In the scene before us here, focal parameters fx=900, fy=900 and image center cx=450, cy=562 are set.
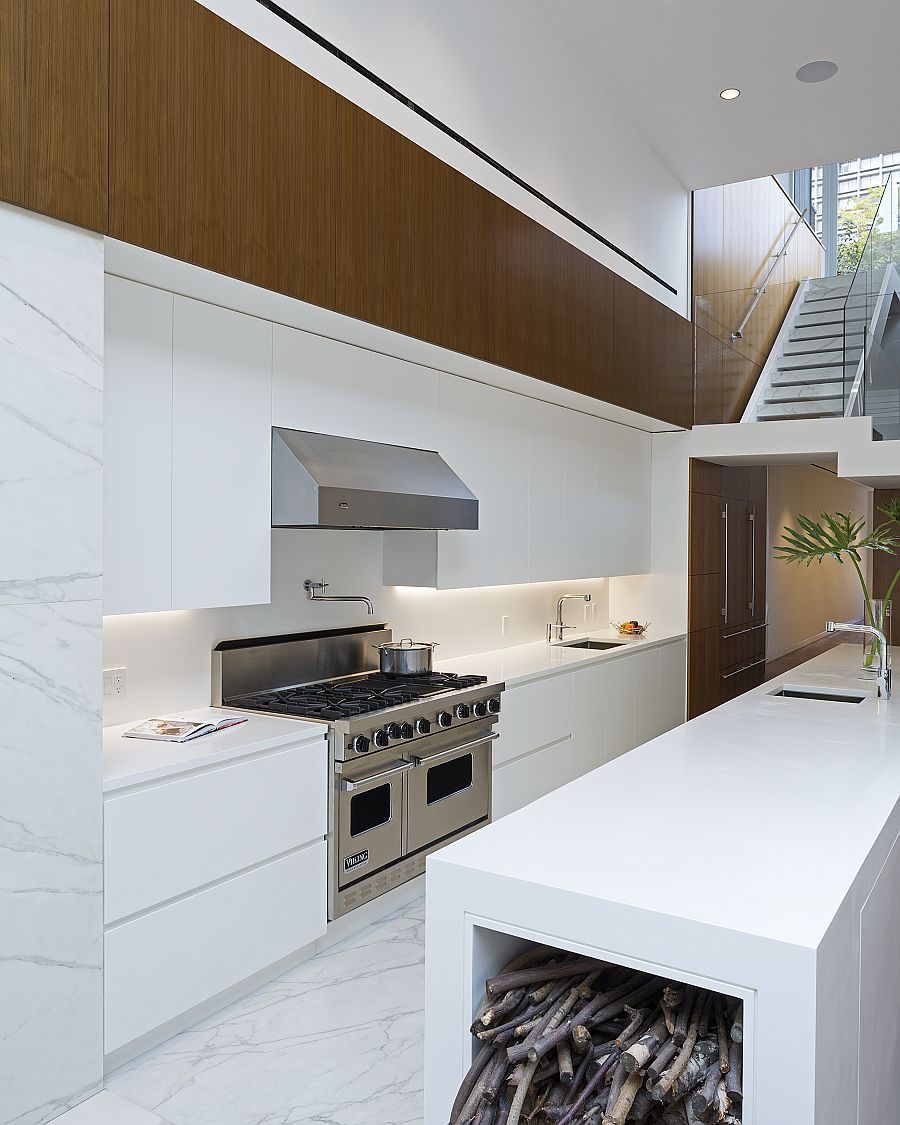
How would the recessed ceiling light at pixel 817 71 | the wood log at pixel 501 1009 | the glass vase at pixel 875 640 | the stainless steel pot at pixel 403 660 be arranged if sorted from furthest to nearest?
the recessed ceiling light at pixel 817 71 → the stainless steel pot at pixel 403 660 → the glass vase at pixel 875 640 → the wood log at pixel 501 1009

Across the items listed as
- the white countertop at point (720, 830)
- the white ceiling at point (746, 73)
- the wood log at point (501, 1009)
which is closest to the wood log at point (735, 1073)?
the white countertop at point (720, 830)

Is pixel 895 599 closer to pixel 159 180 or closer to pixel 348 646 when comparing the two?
pixel 348 646

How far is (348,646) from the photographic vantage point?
168 inches

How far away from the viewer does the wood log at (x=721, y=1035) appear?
147cm

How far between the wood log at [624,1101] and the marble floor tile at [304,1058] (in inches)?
46.3

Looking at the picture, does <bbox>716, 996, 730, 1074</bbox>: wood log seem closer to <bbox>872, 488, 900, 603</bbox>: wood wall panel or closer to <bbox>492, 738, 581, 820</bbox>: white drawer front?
<bbox>492, 738, 581, 820</bbox>: white drawer front

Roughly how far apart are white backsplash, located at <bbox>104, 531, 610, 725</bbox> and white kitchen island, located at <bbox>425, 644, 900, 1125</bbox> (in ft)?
5.64

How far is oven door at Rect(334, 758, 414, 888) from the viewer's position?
3365 mm

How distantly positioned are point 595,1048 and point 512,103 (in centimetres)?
441

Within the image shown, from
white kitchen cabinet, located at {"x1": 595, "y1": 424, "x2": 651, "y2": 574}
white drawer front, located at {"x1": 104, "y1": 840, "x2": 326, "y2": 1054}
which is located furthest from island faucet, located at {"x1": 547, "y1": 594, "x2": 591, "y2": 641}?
white drawer front, located at {"x1": 104, "y1": 840, "x2": 326, "y2": 1054}

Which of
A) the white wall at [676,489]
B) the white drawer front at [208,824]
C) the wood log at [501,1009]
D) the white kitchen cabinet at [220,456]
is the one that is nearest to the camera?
the wood log at [501,1009]

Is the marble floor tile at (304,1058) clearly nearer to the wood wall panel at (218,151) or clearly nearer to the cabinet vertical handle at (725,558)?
the wood wall panel at (218,151)

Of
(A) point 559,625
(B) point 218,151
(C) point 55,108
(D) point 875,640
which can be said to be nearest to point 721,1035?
(C) point 55,108

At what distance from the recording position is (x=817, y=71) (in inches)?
202
